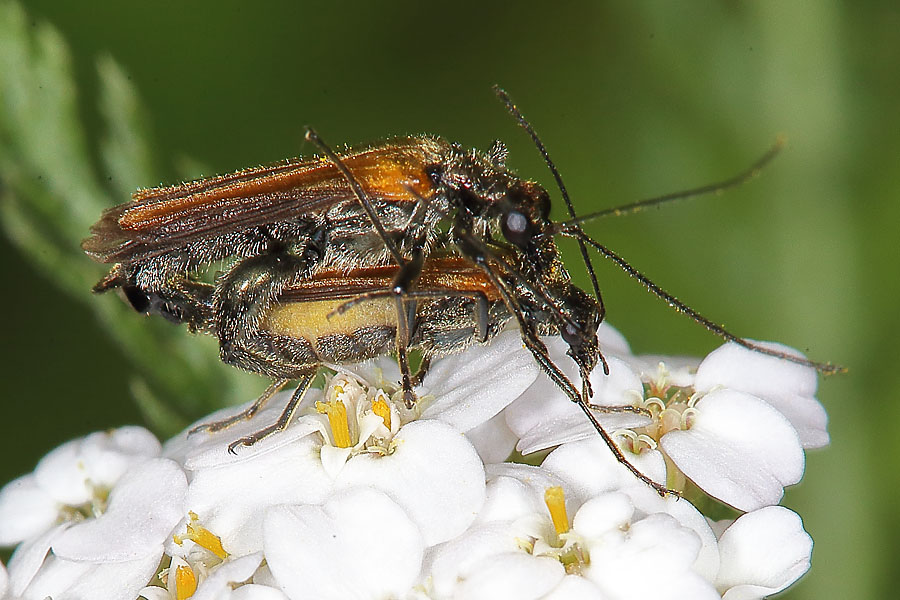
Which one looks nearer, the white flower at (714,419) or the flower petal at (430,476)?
the flower petal at (430,476)

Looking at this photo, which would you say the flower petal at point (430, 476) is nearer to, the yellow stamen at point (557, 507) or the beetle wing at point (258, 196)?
the yellow stamen at point (557, 507)

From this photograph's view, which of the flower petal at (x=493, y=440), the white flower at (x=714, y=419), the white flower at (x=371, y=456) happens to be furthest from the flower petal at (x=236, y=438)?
the white flower at (x=714, y=419)

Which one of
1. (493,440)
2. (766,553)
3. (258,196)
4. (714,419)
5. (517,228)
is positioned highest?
(258,196)

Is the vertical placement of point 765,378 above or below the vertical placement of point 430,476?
below

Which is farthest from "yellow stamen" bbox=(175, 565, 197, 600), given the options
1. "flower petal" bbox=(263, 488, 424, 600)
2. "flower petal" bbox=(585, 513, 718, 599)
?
"flower petal" bbox=(585, 513, 718, 599)

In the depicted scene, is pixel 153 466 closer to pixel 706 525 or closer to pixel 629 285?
pixel 706 525

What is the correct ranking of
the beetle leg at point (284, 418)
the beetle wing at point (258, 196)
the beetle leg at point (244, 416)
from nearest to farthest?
the beetle leg at point (284, 418) < the beetle wing at point (258, 196) < the beetle leg at point (244, 416)

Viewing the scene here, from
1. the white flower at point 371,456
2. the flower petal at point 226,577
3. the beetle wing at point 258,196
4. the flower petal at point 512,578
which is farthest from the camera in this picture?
the beetle wing at point 258,196

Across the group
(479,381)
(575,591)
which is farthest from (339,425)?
(575,591)

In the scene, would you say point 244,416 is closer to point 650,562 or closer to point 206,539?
point 206,539
